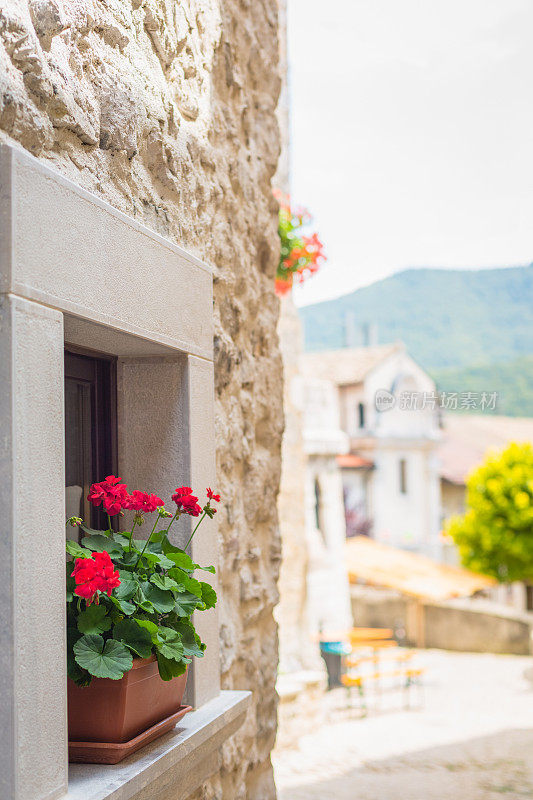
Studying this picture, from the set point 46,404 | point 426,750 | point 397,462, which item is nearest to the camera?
point 46,404

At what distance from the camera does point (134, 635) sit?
1.76m

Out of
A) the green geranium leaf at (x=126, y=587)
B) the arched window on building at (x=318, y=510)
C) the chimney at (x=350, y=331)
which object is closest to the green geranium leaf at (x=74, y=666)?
the green geranium leaf at (x=126, y=587)

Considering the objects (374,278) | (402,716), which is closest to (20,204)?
(402,716)

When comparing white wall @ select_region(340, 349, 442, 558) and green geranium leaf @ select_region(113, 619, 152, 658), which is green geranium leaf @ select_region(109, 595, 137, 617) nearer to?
green geranium leaf @ select_region(113, 619, 152, 658)

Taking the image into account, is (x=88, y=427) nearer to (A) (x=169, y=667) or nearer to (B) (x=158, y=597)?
(B) (x=158, y=597)

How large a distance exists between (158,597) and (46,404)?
502mm

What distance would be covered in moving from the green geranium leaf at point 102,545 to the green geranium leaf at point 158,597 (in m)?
0.11

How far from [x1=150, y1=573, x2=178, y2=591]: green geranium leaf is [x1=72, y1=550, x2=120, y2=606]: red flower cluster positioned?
18cm

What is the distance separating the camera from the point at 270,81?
131 inches

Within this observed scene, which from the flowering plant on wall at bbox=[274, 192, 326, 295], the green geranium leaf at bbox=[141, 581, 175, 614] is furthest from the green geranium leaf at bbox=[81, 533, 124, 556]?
the flowering plant on wall at bbox=[274, 192, 326, 295]

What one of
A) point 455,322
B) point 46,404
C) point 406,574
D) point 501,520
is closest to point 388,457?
point 501,520

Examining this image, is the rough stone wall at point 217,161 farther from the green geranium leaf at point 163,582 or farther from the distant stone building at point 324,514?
the distant stone building at point 324,514

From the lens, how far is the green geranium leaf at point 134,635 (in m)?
1.76

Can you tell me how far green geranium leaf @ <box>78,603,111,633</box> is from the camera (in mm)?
1728
